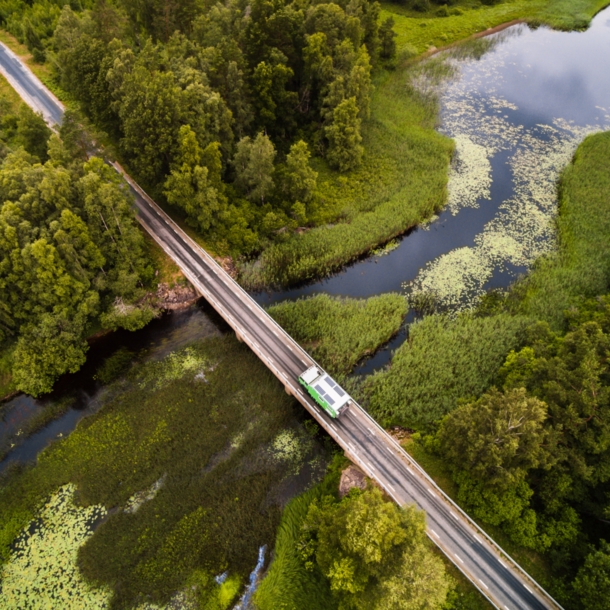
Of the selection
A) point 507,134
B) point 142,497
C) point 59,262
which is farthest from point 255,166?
point 507,134

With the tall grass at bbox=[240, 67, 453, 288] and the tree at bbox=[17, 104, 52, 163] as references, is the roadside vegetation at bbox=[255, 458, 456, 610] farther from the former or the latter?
the tree at bbox=[17, 104, 52, 163]

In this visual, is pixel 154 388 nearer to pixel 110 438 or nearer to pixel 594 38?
pixel 110 438

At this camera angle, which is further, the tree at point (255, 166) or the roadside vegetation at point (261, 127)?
the tree at point (255, 166)

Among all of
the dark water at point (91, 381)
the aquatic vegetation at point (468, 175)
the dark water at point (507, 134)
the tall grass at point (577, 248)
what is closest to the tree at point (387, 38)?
the dark water at point (507, 134)

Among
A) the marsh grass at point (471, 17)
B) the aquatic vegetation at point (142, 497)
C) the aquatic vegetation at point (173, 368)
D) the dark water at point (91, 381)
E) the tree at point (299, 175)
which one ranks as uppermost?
the marsh grass at point (471, 17)

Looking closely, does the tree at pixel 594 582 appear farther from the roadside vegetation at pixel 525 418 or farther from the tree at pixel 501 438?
the tree at pixel 501 438

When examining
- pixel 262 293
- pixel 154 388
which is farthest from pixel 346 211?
pixel 154 388
